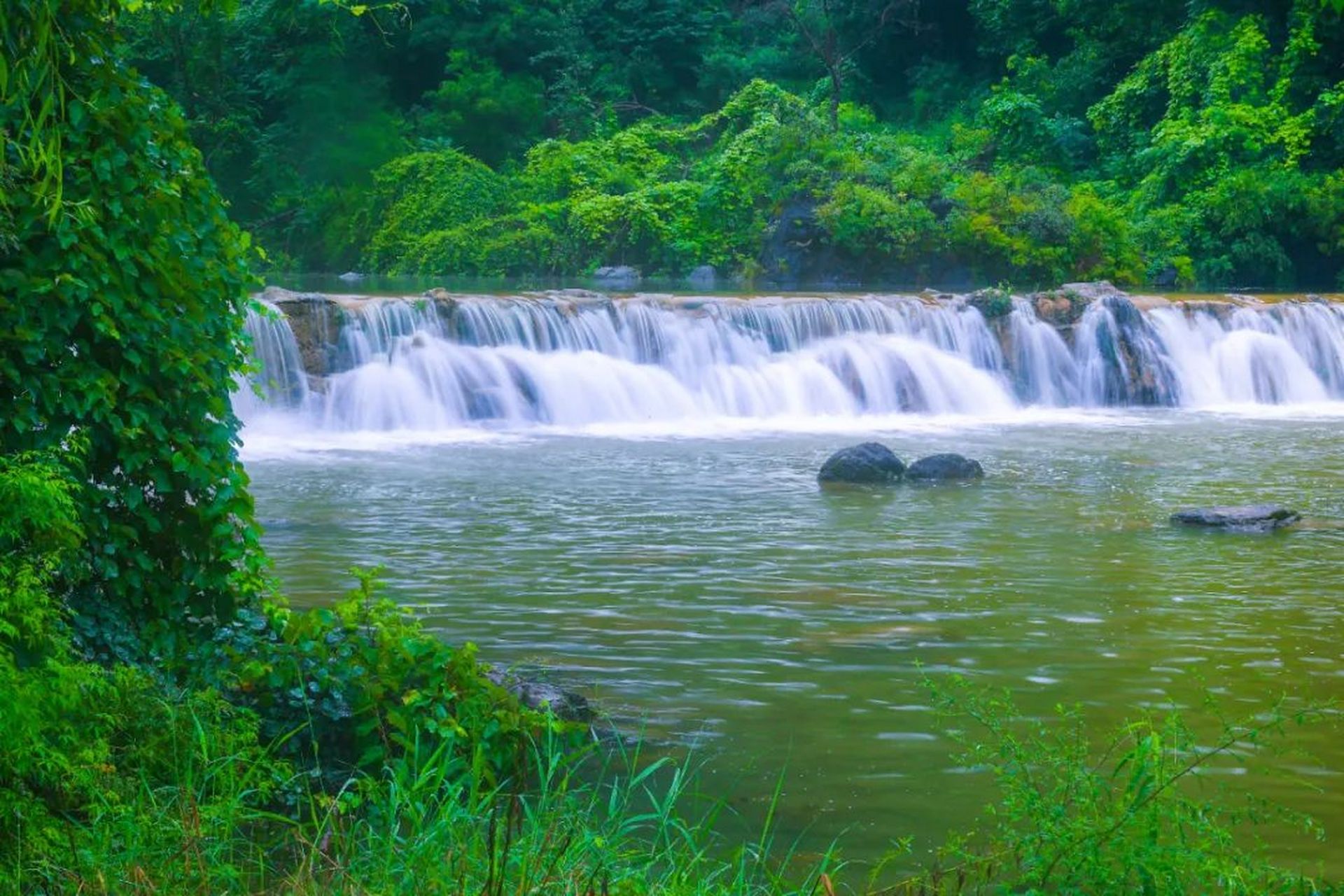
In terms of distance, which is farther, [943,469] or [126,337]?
[943,469]

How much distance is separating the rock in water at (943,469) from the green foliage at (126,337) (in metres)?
9.51

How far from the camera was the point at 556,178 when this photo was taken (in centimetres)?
3841

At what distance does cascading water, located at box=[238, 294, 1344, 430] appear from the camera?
19438mm

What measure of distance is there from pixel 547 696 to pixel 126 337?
2.12 metres

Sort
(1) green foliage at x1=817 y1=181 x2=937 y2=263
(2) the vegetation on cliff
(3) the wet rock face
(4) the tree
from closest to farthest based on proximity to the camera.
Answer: (2) the vegetation on cliff < (3) the wet rock face < (1) green foliage at x1=817 y1=181 x2=937 y2=263 < (4) the tree

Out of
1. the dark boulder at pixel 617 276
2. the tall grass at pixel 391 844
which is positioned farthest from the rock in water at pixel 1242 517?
the dark boulder at pixel 617 276

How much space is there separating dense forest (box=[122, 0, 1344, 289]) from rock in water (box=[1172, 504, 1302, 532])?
66.7 feet

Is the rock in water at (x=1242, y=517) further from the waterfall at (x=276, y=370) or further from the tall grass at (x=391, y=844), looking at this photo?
the waterfall at (x=276, y=370)

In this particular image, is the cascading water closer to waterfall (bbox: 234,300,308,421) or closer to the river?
waterfall (bbox: 234,300,308,421)

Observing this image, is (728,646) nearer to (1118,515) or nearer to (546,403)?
(1118,515)

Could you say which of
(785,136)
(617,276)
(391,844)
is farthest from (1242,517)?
(617,276)

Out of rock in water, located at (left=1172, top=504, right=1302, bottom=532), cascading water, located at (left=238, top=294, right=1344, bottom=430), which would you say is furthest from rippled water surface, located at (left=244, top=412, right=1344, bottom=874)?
cascading water, located at (left=238, top=294, right=1344, bottom=430)

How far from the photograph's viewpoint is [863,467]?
47.1 ft

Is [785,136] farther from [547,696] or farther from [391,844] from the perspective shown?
[391,844]
